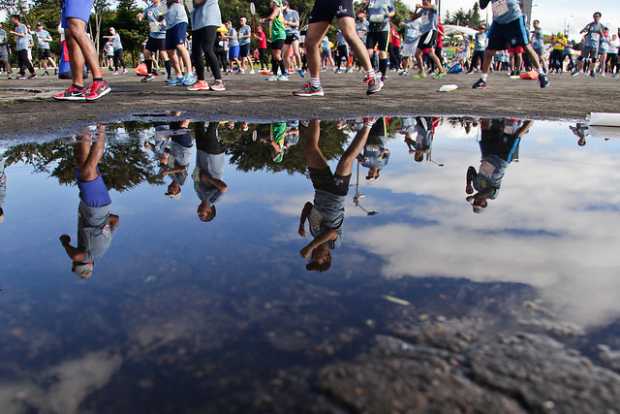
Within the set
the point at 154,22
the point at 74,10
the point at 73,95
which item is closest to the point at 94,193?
the point at 74,10

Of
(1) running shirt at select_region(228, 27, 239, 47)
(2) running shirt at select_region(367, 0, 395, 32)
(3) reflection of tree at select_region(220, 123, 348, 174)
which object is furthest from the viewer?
(1) running shirt at select_region(228, 27, 239, 47)

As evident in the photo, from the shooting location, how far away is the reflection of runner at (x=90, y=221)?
1673 millimetres

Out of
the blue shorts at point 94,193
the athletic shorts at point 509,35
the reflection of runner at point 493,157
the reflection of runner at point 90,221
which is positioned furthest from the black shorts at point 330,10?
the blue shorts at point 94,193

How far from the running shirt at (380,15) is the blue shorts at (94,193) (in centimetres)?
912

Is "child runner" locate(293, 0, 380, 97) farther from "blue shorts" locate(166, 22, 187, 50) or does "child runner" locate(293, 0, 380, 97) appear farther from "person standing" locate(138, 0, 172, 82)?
"person standing" locate(138, 0, 172, 82)

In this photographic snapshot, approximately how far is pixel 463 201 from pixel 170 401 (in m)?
1.67

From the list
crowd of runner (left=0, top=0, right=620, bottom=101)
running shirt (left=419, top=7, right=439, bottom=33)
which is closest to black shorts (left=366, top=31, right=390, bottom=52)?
crowd of runner (left=0, top=0, right=620, bottom=101)

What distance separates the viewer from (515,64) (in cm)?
2162

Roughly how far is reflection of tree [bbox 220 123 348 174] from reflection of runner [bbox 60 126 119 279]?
0.76 metres

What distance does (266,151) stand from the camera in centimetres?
348

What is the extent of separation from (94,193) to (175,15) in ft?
24.9

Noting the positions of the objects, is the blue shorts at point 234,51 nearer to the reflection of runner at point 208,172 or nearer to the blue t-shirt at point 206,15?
the blue t-shirt at point 206,15

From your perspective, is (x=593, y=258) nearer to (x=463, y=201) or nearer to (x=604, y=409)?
(x=463, y=201)

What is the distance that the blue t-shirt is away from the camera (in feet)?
25.2
